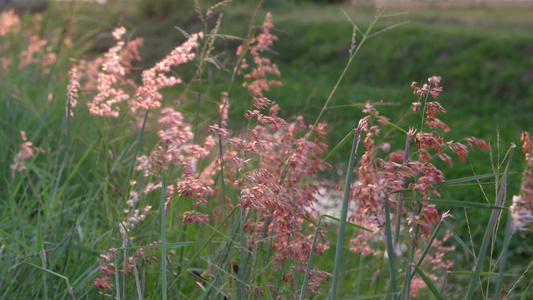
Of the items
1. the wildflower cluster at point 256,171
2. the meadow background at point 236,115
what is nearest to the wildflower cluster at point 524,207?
the meadow background at point 236,115

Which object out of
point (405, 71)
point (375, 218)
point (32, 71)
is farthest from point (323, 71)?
point (375, 218)

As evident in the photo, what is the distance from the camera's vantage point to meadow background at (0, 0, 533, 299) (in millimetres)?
2166

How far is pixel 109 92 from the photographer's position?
209cm

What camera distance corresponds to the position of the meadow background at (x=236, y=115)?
2166mm

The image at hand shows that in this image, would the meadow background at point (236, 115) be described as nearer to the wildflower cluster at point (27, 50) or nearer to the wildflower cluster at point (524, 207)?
the wildflower cluster at point (27, 50)

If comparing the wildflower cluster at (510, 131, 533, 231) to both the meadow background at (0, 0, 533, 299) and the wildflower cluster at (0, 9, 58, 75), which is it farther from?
the wildflower cluster at (0, 9, 58, 75)

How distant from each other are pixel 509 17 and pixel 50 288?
55.1ft

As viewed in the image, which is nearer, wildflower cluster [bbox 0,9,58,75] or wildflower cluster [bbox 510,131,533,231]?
wildflower cluster [bbox 510,131,533,231]

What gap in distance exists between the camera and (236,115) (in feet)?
28.9

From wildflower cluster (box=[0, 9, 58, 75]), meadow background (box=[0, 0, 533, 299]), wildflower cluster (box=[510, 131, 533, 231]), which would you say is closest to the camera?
wildflower cluster (box=[510, 131, 533, 231])

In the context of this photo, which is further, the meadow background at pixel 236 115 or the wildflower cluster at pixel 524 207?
the meadow background at pixel 236 115

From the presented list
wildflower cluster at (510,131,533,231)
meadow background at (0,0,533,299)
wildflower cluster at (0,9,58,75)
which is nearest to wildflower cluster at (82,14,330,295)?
meadow background at (0,0,533,299)

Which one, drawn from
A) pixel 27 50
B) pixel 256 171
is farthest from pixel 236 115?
pixel 256 171

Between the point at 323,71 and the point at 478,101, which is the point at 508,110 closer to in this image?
the point at 478,101
